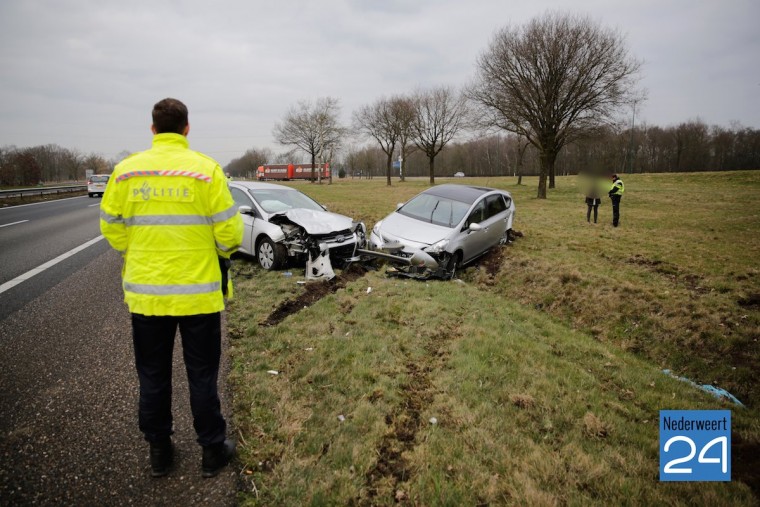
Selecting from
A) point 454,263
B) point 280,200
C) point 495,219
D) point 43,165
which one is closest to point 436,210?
point 454,263

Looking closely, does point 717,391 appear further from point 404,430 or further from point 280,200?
point 280,200

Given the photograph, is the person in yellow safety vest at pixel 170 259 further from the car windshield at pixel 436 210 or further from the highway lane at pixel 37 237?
the car windshield at pixel 436 210

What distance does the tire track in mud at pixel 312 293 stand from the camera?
5.36 meters

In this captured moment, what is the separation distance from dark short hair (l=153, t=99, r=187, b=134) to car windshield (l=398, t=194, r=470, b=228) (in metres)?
6.51

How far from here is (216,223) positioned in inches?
97.3

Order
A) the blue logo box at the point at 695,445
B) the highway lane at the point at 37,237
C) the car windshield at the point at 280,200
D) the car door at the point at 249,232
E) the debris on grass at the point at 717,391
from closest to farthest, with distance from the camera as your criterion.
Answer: the blue logo box at the point at 695,445 → the debris on grass at the point at 717,391 → the highway lane at the point at 37,237 → the car door at the point at 249,232 → the car windshield at the point at 280,200

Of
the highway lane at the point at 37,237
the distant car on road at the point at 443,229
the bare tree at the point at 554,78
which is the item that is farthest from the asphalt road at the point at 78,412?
the bare tree at the point at 554,78

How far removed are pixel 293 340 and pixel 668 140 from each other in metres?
84.4

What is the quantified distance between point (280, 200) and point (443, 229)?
368 cm

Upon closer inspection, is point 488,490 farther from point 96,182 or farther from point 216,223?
point 96,182

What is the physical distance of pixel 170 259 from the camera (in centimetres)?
238

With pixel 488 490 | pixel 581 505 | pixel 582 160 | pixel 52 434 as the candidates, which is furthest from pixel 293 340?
pixel 582 160

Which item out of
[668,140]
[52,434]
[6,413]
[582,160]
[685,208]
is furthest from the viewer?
[668,140]

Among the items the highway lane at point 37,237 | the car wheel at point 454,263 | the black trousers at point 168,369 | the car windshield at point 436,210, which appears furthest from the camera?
the car windshield at point 436,210
